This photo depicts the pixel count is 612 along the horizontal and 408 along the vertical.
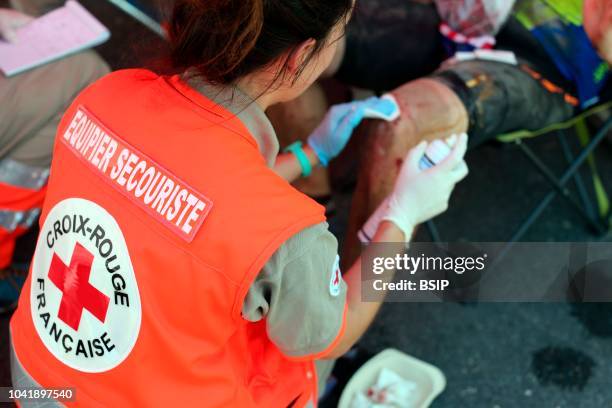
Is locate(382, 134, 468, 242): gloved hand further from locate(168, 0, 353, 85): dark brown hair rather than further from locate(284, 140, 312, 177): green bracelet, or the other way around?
locate(168, 0, 353, 85): dark brown hair

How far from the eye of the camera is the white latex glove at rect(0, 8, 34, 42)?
1.80 metres

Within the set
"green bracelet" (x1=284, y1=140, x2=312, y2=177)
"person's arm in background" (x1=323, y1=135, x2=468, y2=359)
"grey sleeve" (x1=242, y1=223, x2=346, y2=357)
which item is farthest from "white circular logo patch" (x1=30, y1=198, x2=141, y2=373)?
"green bracelet" (x1=284, y1=140, x2=312, y2=177)

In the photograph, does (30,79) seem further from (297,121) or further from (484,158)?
(484,158)

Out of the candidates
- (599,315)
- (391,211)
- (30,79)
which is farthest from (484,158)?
(30,79)

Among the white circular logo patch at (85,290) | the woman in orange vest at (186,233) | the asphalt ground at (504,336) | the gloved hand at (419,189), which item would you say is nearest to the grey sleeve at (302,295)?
the woman in orange vest at (186,233)

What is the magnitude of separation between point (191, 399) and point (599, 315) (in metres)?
1.43

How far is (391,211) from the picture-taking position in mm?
1378

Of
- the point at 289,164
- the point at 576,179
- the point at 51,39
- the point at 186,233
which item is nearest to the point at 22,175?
the point at 51,39

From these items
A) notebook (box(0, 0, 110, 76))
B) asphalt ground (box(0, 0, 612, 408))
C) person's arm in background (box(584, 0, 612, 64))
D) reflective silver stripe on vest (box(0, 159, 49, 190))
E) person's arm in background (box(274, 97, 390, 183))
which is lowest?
asphalt ground (box(0, 0, 612, 408))

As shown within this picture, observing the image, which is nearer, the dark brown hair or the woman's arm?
the dark brown hair

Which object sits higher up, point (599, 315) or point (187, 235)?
point (187, 235)

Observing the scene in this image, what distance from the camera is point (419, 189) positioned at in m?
1.39

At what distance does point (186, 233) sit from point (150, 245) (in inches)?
2.4

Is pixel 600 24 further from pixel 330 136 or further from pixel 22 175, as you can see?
pixel 22 175
